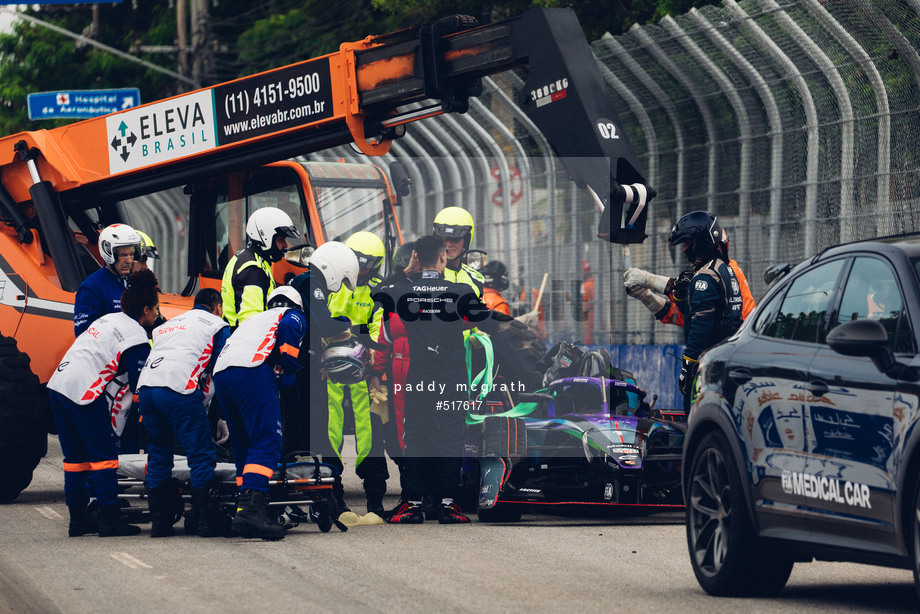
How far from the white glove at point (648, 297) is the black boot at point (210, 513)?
350cm

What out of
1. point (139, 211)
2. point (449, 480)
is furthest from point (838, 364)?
point (139, 211)

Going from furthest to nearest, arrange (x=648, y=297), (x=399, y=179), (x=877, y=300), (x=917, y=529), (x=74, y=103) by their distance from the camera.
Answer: (x=74, y=103) → (x=399, y=179) → (x=648, y=297) → (x=877, y=300) → (x=917, y=529)

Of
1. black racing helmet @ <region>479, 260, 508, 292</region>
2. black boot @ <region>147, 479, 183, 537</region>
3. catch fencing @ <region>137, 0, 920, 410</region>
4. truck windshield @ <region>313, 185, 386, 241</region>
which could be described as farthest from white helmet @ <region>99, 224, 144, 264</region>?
black racing helmet @ <region>479, 260, 508, 292</region>

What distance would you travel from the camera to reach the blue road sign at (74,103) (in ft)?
93.4

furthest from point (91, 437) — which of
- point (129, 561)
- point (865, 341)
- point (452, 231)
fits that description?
point (865, 341)

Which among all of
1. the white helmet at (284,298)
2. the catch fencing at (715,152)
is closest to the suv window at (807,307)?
the white helmet at (284,298)

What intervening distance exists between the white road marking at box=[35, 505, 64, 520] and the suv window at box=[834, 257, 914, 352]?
22.3ft

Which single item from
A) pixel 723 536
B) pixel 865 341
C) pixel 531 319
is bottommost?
pixel 723 536

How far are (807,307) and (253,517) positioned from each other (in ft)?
13.6

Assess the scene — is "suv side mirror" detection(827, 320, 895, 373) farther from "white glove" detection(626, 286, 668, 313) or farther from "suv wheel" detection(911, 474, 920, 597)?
"white glove" detection(626, 286, 668, 313)

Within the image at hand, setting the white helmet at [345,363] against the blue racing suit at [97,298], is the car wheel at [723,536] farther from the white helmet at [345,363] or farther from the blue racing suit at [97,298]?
the blue racing suit at [97,298]

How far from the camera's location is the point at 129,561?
9414 mm

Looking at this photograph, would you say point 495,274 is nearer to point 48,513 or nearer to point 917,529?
point 48,513

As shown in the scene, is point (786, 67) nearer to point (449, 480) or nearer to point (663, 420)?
point (663, 420)
